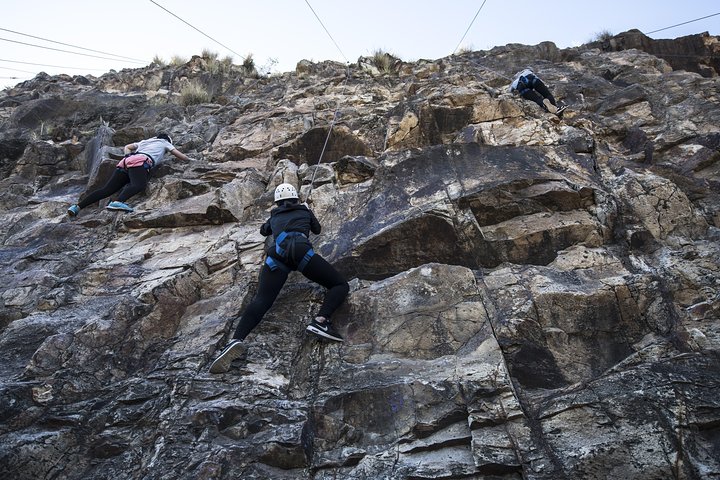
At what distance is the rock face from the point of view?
338 cm

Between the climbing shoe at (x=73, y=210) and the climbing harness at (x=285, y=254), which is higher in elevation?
the climbing shoe at (x=73, y=210)

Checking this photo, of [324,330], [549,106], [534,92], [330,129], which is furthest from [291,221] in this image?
[534,92]

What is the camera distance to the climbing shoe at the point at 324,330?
429cm

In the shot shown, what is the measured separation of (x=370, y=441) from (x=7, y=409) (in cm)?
284

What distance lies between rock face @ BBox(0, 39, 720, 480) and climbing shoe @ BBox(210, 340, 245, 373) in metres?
0.09

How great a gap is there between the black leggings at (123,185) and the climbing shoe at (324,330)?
419 cm

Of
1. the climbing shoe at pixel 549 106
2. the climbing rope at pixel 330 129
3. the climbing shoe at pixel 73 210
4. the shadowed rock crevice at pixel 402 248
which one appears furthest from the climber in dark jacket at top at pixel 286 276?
the climbing shoe at pixel 549 106

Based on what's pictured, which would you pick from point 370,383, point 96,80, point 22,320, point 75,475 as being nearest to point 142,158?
point 22,320

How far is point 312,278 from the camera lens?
4.62 metres

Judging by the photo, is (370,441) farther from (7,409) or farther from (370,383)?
(7,409)

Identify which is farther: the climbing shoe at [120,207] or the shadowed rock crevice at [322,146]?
the shadowed rock crevice at [322,146]

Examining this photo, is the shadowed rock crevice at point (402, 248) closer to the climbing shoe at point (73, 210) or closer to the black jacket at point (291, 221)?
the black jacket at point (291, 221)

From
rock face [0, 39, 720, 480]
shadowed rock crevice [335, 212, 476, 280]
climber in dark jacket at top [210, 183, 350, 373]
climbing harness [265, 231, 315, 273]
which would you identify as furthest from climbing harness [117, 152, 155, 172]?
shadowed rock crevice [335, 212, 476, 280]

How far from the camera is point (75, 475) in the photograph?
3637 mm
